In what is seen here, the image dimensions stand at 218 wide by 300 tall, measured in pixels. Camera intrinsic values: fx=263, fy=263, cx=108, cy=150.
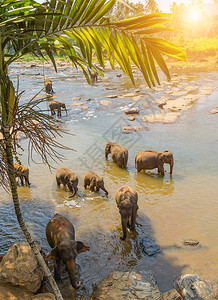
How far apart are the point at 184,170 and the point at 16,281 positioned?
7534 millimetres

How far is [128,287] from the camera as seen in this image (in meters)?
4.74

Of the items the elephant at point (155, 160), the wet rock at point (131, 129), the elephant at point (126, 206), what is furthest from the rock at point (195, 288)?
the wet rock at point (131, 129)

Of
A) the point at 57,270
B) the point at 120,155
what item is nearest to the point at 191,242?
the point at 57,270

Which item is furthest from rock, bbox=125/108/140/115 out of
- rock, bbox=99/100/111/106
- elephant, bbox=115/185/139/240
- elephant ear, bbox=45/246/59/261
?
elephant ear, bbox=45/246/59/261

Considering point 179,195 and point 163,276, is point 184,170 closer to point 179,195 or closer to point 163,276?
point 179,195

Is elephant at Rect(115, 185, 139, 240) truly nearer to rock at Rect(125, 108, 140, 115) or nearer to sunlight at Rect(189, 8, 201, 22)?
rock at Rect(125, 108, 140, 115)

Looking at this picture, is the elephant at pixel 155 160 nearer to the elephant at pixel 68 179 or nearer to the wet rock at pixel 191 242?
the elephant at pixel 68 179

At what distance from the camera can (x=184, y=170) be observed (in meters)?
10.4

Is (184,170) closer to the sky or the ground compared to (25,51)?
closer to the ground

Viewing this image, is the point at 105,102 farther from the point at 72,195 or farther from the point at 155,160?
the point at 72,195

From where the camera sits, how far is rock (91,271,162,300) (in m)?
4.57

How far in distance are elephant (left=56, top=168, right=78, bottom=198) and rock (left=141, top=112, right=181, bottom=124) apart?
9084 mm

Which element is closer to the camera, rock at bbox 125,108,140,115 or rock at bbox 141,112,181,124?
rock at bbox 141,112,181,124

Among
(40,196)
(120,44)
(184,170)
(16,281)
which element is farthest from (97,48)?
(184,170)
